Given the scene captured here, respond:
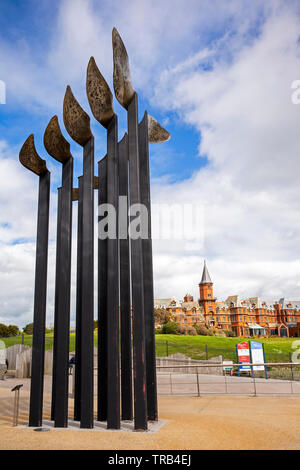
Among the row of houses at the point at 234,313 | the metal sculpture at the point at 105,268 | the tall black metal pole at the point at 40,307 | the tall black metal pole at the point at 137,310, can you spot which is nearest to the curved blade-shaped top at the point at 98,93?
the metal sculpture at the point at 105,268

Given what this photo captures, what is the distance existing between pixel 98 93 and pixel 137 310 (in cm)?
429

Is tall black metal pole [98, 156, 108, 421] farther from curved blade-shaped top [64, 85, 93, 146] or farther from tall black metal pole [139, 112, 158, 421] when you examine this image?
curved blade-shaped top [64, 85, 93, 146]

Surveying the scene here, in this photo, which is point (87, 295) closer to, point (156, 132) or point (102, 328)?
point (102, 328)

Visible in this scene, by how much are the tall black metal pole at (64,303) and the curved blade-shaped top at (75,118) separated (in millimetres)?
650

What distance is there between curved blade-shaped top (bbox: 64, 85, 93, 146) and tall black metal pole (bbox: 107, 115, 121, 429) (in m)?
0.62

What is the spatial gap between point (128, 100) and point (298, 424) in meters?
6.92

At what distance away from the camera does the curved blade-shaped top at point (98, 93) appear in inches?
280

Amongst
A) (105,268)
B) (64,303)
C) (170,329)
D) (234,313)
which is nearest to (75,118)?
(105,268)

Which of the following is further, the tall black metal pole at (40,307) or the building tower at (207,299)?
the building tower at (207,299)

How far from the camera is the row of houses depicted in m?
93.6

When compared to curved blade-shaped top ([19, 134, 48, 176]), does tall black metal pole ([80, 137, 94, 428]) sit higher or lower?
lower

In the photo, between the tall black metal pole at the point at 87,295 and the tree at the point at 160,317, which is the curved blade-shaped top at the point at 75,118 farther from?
the tree at the point at 160,317

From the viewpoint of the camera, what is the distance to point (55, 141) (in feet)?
25.1

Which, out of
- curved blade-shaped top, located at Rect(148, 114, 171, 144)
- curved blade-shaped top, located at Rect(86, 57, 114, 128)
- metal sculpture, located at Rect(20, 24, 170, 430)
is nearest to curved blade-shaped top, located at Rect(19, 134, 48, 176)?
metal sculpture, located at Rect(20, 24, 170, 430)
